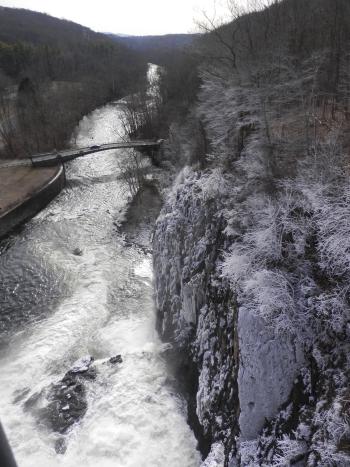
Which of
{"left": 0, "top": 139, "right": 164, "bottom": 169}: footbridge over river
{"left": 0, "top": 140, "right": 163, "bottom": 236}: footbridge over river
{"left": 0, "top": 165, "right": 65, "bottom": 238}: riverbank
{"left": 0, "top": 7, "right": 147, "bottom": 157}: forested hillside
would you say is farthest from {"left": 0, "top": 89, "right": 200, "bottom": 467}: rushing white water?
{"left": 0, "top": 7, "right": 147, "bottom": 157}: forested hillside

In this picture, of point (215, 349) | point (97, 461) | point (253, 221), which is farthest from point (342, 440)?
point (97, 461)

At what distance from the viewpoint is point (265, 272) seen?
29.2ft

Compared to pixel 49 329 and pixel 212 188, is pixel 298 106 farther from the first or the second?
pixel 49 329

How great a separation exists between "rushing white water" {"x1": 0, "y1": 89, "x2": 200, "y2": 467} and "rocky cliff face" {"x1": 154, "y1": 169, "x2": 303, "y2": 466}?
1.33 metres

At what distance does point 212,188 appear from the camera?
1423 cm

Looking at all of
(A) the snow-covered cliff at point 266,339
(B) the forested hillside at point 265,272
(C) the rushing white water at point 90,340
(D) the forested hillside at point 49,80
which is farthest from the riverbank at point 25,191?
(A) the snow-covered cliff at point 266,339

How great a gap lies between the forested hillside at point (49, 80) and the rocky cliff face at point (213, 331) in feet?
98.3

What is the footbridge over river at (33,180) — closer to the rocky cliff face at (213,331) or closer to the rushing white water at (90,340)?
the rushing white water at (90,340)

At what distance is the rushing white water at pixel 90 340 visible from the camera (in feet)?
39.2

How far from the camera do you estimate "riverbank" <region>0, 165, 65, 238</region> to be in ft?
95.3

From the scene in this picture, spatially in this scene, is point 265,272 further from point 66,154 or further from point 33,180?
point 66,154

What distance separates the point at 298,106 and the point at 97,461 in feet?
55.8

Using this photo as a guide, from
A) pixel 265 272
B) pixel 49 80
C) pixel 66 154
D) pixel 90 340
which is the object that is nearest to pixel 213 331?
pixel 265 272

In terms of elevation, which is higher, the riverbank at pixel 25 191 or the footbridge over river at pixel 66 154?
the footbridge over river at pixel 66 154
